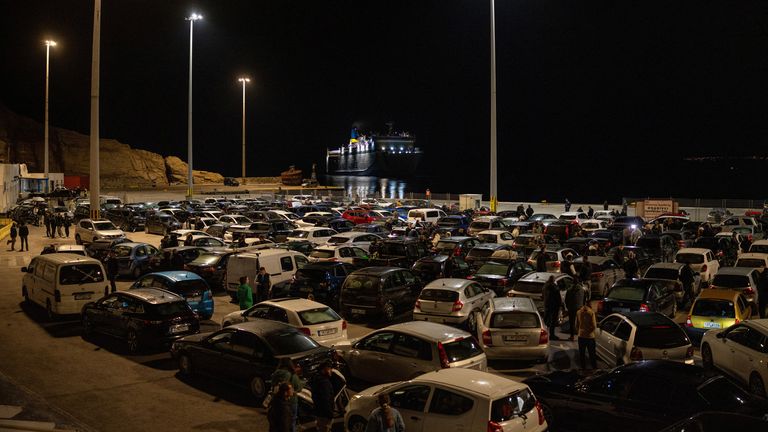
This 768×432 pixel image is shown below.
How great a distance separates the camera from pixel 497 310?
12578 mm

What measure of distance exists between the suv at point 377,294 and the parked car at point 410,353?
15.1 ft

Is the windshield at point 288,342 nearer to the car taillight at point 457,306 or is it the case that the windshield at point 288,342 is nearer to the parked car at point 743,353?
the car taillight at point 457,306

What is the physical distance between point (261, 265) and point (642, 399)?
12.0 metres

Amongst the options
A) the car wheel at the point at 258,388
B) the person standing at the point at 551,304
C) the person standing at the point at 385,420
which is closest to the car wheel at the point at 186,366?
the car wheel at the point at 258,388

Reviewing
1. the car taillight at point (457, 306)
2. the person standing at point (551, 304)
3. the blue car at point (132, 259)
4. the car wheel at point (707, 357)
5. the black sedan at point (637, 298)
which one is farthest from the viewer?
the blue car at point (132, 259)

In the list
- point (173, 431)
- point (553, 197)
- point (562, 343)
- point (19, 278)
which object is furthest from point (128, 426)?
point (553, 197)

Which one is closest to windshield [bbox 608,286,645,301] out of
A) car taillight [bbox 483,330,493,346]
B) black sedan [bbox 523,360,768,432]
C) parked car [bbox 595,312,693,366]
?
parked car [bbox 595,312,693,366]

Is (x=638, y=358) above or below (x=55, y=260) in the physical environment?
below

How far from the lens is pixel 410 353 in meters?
10.0

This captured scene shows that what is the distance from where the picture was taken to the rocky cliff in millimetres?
91188

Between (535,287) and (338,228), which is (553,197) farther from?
(535,287)

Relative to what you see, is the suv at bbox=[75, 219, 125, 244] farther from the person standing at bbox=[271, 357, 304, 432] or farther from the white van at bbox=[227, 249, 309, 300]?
the person standing at bbox=[271, 357, 304, 432]

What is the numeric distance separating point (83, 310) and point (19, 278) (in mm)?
9680

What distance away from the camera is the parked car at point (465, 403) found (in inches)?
274
